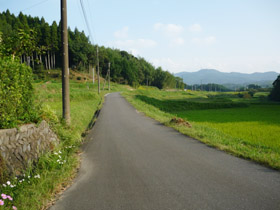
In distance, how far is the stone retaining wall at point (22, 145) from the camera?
442cm


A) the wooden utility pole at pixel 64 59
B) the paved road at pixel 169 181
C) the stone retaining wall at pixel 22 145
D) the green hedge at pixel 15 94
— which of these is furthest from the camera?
the wooden utility pole at pixel 64 59

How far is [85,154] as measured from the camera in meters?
6.66

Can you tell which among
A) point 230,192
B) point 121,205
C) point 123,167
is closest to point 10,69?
point 123,167

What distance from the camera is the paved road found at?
11.4ft

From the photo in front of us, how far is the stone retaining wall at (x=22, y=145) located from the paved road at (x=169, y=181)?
1.38 meters

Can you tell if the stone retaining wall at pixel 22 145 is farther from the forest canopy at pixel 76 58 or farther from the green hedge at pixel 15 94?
the forest canopy at pixel 76 58

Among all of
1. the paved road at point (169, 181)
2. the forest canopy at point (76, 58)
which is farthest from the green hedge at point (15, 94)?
the forest canopy at point (76, 58)

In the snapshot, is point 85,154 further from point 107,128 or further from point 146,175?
point 107,128

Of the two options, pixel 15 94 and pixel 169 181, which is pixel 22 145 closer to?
pixel 15 94

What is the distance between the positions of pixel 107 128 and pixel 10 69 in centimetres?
646

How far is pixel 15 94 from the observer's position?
5.14 metres

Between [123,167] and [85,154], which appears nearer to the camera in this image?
[123,167]

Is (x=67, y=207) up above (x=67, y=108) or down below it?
below

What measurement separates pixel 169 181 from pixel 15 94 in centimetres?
447
